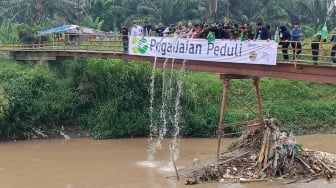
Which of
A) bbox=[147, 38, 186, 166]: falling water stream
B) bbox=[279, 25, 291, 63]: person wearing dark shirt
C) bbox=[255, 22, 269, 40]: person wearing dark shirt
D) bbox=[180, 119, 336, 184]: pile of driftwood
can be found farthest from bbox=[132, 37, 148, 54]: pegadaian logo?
bbox=[279, 25, 291, 63]: person wearing dark shirt

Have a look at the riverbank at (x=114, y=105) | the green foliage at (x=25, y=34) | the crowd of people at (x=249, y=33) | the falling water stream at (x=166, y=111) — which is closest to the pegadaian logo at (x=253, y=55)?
the crowd of people at (x=249, y=33)

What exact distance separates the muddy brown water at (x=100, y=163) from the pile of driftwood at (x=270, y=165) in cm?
41

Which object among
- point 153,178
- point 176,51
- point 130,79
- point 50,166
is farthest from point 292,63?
point 130,79

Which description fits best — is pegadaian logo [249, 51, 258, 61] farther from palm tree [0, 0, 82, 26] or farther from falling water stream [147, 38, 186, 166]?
palm tree [0, 0, 82, 26]

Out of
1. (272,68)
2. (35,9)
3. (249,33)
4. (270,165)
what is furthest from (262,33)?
(35,9)

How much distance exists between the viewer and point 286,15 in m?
50.9

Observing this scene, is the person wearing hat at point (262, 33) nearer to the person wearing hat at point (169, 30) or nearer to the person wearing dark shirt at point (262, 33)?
the person wearing dark shirt at point (262, 33)

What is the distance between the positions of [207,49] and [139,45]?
416 cm

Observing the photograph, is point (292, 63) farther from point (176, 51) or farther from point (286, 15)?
point (286, 15)

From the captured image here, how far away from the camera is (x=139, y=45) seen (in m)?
21.9

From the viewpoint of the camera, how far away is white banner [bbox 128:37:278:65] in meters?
16.9

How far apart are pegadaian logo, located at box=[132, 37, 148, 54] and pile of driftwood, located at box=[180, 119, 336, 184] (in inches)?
236

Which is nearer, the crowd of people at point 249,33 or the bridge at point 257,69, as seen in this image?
the bridge at point 257,69

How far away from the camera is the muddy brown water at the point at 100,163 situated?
18.5 metres
